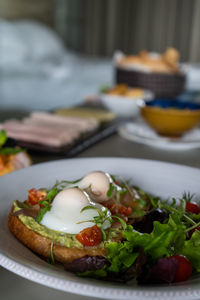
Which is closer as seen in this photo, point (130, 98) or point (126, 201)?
Result: point (126, 201)

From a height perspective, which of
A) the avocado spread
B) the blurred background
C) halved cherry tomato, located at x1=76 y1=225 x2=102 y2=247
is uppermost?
halved cherry tomato, located at x1=76 y1=225 x2=102 y2=247

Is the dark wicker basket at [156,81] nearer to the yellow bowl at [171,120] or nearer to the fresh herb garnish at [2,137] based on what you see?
the yellow bowl at [171,120]

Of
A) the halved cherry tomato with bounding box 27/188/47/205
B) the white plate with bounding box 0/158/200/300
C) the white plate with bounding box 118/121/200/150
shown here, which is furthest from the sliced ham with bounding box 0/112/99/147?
the halved cherry tomato with bounding box 27/188/47/205

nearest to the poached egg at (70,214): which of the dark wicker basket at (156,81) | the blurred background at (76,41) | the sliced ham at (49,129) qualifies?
the sliced ham at (49,129)

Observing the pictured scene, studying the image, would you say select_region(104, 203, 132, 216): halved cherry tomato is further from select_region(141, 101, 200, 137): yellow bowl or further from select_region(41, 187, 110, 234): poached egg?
select_region(141, 101, 200, 137): yellow bowl

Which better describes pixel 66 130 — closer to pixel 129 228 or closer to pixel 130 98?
pixel 130 98

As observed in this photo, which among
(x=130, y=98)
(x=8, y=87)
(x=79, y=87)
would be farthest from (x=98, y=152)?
(x=8, y=87)
